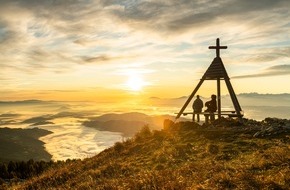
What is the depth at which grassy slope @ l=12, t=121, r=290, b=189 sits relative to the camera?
9338 millimetres

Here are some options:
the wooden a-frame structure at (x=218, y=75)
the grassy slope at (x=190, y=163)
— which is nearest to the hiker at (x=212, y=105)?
the wooden a-frame structure at (x=218, y=75)

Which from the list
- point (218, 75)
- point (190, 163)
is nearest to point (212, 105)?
point (218, 75)

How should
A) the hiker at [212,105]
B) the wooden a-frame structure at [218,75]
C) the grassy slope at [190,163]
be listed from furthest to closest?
the hiker at [212,105] → the wooden a-frame structure at [218,75] → the grassy slope at [190,163]

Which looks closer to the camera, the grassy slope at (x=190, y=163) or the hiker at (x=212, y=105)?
the grassy slope at (x=190, y=163)

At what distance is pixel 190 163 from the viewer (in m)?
13.3

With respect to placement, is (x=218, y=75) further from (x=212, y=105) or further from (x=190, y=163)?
(x=190, y=163)

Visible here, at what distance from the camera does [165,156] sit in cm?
1603

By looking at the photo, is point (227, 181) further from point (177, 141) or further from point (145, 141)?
point (145, 141)

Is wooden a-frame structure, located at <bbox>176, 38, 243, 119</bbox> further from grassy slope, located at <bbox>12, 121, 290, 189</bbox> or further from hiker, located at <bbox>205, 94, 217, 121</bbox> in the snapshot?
grassy slope, located at <bbox>12, 121, 290, 189</bbox>

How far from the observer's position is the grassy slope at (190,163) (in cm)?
934

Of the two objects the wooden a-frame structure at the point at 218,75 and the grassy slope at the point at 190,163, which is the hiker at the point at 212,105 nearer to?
the wooden a-frame structure at the point at 218,75

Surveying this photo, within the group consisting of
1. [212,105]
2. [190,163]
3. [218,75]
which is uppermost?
[218,75]

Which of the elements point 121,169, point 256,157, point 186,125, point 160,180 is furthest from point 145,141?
point 160,180

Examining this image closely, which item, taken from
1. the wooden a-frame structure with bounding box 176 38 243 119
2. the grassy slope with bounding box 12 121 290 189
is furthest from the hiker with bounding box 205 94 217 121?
the grassy slope with bounding box 12 121 290 189
